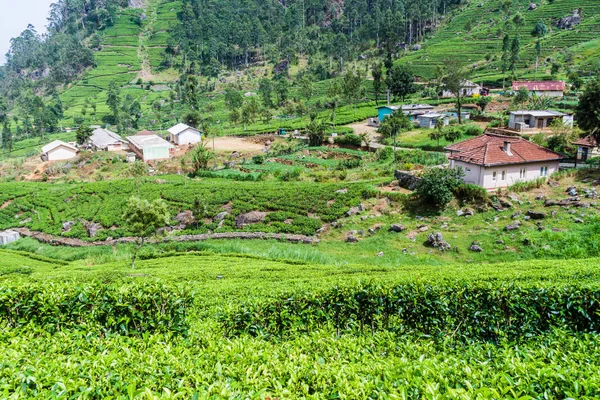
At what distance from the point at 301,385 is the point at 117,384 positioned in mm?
2953

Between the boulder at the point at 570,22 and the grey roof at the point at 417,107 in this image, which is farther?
the boulder at the point at 570,22

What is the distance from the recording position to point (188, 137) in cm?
7675

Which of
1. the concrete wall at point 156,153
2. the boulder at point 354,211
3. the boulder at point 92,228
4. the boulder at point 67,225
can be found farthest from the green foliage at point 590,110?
the concrete wall at point 156,153

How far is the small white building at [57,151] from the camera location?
72.1m

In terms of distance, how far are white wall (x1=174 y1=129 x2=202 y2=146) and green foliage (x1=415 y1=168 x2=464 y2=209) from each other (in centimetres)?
5212

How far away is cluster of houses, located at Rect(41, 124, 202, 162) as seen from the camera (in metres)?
67.1

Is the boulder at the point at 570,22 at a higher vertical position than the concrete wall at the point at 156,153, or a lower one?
higher

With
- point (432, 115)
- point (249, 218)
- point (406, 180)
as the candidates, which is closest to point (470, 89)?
point (432, 115)

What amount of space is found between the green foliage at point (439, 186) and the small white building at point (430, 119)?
105 feet

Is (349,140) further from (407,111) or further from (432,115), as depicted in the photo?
(407,111)

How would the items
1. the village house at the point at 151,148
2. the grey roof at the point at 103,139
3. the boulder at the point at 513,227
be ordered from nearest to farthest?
the boulder at the point at 513,227
the village house at the point at 151,148
the grey roof at the point at 103,139

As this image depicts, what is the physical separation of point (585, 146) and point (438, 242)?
20587 millimetres

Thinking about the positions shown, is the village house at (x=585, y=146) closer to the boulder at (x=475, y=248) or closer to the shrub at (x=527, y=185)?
the shrub at (x=527, y=185)

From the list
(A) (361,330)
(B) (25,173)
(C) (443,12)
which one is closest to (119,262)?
(A) (361,330)
